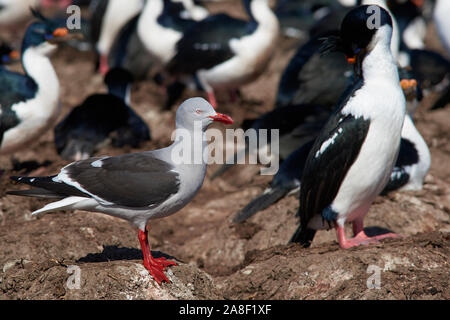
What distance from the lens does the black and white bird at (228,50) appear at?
10.5 m

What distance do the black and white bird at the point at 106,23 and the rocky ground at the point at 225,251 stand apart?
4.19 meters

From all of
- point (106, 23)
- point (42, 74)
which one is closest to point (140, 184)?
point (42, 74)

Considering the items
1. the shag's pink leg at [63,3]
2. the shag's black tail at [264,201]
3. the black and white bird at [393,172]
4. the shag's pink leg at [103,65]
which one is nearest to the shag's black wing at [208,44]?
the shag's pink leg at [103,65]

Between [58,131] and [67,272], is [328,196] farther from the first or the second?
[58,131]

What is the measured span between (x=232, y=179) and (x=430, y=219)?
2.83 metres

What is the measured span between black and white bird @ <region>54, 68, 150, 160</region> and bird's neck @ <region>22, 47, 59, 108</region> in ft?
2.19

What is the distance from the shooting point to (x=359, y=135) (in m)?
5.54

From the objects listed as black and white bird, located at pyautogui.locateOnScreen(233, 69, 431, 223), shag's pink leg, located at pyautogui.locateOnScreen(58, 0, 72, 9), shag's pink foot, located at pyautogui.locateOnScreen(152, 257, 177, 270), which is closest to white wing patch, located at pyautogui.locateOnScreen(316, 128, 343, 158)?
black and white bird, located at pyautogui.locateOnScreen(233, 69, 431, 223)

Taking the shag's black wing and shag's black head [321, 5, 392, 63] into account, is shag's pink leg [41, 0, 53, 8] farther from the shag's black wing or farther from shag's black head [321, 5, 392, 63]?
shag's black head [321, 5, 392, 63]

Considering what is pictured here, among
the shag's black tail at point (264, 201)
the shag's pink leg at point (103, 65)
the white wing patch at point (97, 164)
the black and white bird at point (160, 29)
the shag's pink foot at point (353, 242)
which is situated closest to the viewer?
the white wing patch at point (97, 164)

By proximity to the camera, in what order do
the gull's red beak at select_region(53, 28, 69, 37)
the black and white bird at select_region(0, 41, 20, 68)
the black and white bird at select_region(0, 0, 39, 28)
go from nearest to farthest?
the gull's red beak at select_region(53, 28, 69, 37)
the black and white bird at select_region(0, 41, 20, 68)
the black and white bird at select_region(0, 0, 39, 28)

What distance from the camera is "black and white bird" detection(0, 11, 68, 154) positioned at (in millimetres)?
8148

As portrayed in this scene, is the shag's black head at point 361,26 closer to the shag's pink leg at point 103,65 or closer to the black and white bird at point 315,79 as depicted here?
the black and white bird at point 315,79

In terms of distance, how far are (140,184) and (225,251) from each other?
80.8 inches
